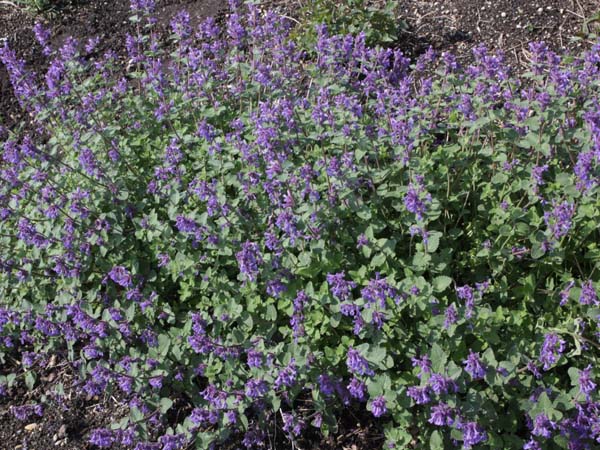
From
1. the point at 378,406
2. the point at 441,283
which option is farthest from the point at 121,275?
the point at 441,283

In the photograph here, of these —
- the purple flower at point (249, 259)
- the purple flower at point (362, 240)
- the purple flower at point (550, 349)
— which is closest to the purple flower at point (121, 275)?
the purple flower at point (249, 259)

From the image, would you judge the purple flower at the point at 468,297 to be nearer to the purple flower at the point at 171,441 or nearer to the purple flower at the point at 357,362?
the purple flower at the point at 357,362

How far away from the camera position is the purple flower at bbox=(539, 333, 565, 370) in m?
2.89

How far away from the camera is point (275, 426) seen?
3.84 meters

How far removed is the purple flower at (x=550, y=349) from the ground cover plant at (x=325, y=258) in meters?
0.02

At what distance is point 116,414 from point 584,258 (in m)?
3.04

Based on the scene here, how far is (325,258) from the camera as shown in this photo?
3.56 metres

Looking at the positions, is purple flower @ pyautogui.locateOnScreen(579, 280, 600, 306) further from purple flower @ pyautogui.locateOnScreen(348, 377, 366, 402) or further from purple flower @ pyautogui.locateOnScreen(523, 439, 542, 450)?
purple flower @ pyautogui.locateOnScreen(348, 377, 366, 402)

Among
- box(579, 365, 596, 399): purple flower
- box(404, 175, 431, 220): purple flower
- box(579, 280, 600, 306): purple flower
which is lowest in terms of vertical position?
Answer: box(579, 365, 596, 399): purple flower

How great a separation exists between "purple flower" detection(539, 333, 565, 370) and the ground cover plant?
18mm

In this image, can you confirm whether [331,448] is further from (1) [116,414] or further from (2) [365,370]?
(1) [116,414]

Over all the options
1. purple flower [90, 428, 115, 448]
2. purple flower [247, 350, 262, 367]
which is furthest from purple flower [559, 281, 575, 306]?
purple flower [90, 428, 115, 448]

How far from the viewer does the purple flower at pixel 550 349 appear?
2891 millimetres

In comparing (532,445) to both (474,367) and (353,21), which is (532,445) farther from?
(353,21)
